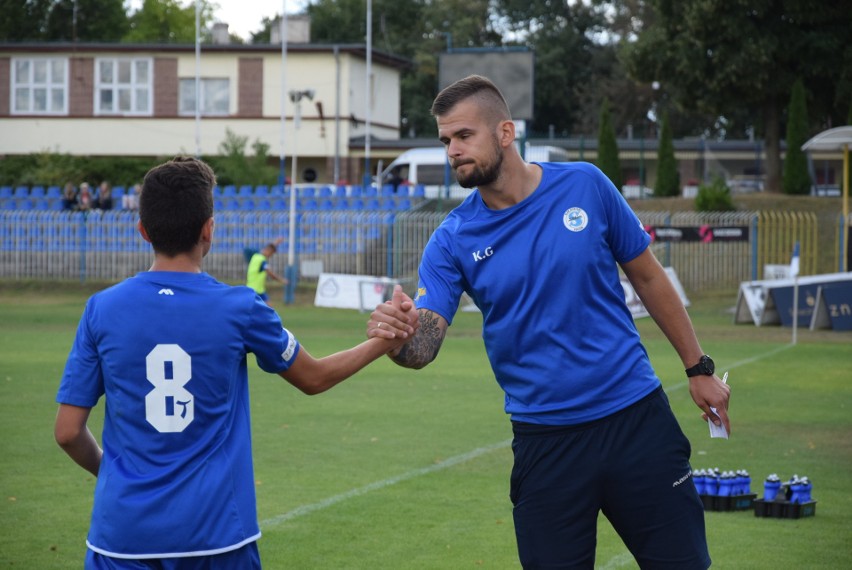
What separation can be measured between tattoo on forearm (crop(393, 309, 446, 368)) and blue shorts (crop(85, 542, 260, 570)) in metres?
1.05

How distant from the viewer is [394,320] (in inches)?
182

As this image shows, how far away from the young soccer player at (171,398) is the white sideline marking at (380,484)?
4.61 metres

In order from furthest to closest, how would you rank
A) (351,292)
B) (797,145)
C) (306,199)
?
(797,145)
(306,199)
(351,292)

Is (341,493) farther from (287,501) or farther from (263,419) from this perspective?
(263,419)

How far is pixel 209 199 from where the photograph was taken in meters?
4.06

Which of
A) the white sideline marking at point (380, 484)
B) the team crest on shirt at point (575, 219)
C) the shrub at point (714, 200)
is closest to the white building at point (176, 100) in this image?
the shrub at point (714, 200)

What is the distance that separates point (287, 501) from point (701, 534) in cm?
511

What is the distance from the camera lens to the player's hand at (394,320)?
4.60 m

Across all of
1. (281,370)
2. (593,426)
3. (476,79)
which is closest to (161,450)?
(281,370)

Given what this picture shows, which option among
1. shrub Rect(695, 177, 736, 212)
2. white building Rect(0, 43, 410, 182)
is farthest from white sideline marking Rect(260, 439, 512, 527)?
white building Rect(0, 43, 410, 182)

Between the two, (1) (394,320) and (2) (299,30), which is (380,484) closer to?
(1) (394,320)

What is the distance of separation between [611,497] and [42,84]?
5188 centimetres

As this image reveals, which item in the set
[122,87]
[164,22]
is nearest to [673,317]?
[122,87]

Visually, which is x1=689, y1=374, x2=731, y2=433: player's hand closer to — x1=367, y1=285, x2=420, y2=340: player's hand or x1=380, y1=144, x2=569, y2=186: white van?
x1=367, y1=285, x2=420, y2=340: player's hand
